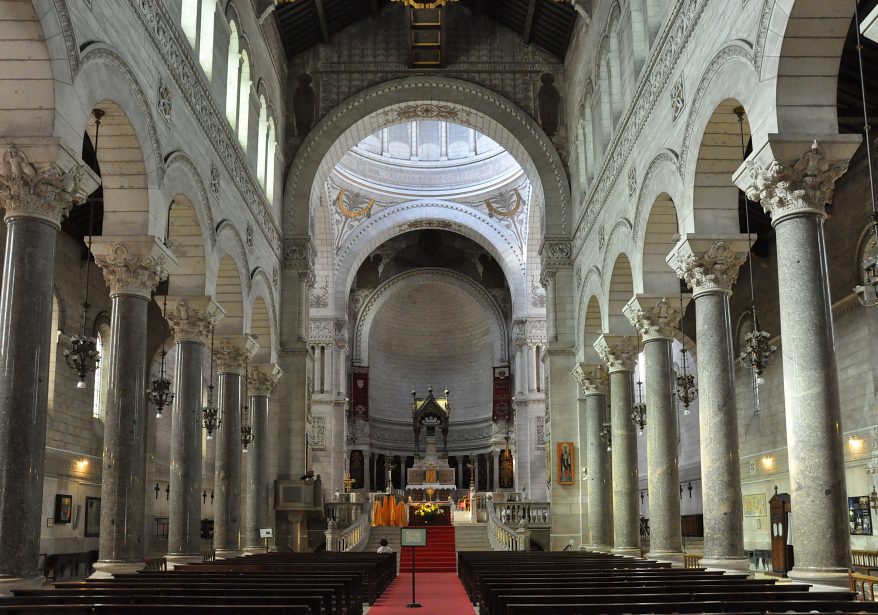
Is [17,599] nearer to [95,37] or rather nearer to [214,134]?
Result: [95,37]

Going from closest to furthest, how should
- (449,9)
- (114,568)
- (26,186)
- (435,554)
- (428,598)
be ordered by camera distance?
(26,186)
(114,568)
(428,598)
(435,554)
(449,9)

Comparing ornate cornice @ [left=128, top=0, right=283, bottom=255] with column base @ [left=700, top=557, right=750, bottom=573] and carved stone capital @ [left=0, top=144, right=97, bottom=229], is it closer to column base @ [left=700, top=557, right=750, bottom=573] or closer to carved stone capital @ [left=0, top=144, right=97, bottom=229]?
carved stone capital @ [left=0, top=144, right=97, bottom=229]

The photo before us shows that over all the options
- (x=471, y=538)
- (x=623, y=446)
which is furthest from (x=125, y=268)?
(x=471, y=538)

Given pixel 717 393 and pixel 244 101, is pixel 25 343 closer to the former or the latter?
pixel 717 393

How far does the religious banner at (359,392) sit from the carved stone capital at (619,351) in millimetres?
27469

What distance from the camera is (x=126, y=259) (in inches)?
614

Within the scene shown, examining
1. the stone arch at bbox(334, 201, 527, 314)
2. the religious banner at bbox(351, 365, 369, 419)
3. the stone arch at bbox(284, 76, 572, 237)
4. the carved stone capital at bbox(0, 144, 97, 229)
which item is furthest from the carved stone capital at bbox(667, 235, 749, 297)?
the religious banner at bbox(351, 365, 369, 419)

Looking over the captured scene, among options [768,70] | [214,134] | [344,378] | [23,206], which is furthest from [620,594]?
[344,378]

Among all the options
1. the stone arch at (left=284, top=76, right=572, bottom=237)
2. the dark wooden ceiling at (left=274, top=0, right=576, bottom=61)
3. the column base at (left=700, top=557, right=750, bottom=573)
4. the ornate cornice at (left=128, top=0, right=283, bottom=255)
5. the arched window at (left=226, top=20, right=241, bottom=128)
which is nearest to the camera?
the column base at (left=700, top=557, right=750, bottom=573)

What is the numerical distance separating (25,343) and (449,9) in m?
22.9

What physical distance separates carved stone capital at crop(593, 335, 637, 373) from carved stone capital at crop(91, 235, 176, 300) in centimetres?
1186

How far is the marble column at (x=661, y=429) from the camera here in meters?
18.5

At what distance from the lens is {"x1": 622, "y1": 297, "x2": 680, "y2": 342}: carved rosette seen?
19.2 meters

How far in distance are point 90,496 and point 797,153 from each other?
21.3 metres
